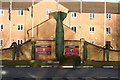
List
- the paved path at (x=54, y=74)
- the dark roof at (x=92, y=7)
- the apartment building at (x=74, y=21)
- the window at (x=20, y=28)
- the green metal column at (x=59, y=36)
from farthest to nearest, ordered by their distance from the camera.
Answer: the dark roof at (x=92, y=7)
the window at (x=20, y=28)
the apartment building at (x=74, y=21)
the green metal column at (x=59, y=36)
the paved path at (x=54, y=74)

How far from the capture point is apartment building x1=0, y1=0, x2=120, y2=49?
3797 centimetres

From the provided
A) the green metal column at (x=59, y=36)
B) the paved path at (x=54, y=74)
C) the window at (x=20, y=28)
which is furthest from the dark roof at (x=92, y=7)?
the paved path at (x=54, y=74)

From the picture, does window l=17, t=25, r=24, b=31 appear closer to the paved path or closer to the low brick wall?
the low brick wall

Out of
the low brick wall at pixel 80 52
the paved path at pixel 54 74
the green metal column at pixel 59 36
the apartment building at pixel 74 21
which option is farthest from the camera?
the apartment building at pixel 74 21

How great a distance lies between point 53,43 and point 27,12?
17369mm

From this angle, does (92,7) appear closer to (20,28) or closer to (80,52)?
(20,28)

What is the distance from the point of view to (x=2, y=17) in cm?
3847

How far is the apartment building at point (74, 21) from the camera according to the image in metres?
38.0

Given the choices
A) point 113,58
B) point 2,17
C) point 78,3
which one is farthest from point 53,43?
point 78,3

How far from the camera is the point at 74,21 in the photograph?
39.5m

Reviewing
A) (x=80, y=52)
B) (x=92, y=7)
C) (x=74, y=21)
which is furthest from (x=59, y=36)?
(x=92, y=7)

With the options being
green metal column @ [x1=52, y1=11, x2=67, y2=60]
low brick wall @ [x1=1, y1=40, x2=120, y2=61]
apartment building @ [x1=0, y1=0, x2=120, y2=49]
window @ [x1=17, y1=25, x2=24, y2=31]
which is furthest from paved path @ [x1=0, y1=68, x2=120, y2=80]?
window @ [x1=17, y1=25, x2=24, y2=31]

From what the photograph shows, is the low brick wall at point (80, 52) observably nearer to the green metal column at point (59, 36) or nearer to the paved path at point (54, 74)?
the green metal column at point (59, 36)

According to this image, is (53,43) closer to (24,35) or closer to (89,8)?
(24,35)
